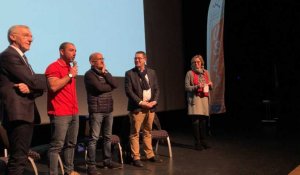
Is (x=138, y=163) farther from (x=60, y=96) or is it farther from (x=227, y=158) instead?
(x=60, y=96)

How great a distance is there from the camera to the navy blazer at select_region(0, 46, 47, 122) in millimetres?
2383

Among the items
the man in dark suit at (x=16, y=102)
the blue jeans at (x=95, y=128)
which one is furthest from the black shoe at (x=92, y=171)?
the man in dark suit at (x=16, y=102)

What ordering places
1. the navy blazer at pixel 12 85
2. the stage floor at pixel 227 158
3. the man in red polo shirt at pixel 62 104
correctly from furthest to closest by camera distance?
the stage floor at pixel 227 158
the man in red polo shirt at pixel 62 104
the navy blazer at pixel 12 85

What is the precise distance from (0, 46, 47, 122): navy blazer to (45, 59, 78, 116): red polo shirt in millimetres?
525

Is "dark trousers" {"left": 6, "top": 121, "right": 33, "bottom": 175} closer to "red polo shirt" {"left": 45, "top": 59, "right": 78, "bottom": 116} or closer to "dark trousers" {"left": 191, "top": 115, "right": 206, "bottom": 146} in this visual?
"red polo shirt" {"left": 45, "top": 59, "right": 78, "bottom": 116}

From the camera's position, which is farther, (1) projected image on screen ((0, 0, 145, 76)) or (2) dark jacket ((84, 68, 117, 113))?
(1) projected image on screen ((0, 0, 145, 76))

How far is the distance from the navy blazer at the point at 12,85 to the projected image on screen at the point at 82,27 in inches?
59.7

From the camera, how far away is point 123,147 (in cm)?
439

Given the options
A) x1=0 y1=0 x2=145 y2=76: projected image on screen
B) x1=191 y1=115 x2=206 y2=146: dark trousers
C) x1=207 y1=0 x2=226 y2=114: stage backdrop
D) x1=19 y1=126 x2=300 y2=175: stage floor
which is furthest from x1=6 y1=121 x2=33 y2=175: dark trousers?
x1=207 y1=0 x2=226 y2=114: stage backdrop

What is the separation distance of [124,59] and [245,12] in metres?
4.58

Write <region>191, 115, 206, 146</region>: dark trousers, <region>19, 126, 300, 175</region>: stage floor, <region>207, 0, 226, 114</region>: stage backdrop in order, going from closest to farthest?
<region>19, 126, 300, 175</region>: stage floor → <region>191, 115, 206, 146</region>: dark trousers → <region>207, 0, 226, 114</region>: stage backdrop

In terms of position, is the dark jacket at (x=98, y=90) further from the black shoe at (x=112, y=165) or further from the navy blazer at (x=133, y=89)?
the black shoe at (x=112, y=165)

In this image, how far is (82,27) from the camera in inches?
189

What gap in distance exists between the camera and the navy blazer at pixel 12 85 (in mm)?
2383
